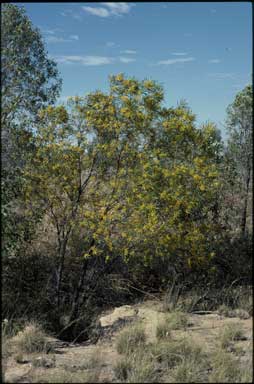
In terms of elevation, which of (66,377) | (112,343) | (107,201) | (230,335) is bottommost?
(112,343)

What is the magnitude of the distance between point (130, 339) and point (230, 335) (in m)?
1.27

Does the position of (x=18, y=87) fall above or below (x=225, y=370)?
above

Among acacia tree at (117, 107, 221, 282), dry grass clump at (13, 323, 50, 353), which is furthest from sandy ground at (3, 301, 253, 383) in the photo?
acacia tree at (117, 107, 221, 282)

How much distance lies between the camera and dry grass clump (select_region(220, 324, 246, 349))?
5875 millimetres

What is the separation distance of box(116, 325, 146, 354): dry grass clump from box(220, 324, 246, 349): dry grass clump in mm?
1016

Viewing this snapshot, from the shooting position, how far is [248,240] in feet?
36.0

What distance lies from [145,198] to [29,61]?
13.5ft

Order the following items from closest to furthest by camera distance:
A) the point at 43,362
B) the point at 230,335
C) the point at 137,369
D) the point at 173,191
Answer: the point at 137,369
the point at 43,362
the point at 230,335
the point at 173,191

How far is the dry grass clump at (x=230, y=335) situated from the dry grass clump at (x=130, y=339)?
1.02 metres

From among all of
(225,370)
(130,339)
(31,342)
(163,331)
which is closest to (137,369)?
(225,370)

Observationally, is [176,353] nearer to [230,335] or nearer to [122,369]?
[122,369]

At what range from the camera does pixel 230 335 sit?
6059mm

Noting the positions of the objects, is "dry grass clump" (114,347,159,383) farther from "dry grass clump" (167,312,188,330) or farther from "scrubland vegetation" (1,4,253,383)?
"dry grass clump" (167,312,188,330)

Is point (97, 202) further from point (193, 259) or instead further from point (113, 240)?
point (193, 259)
